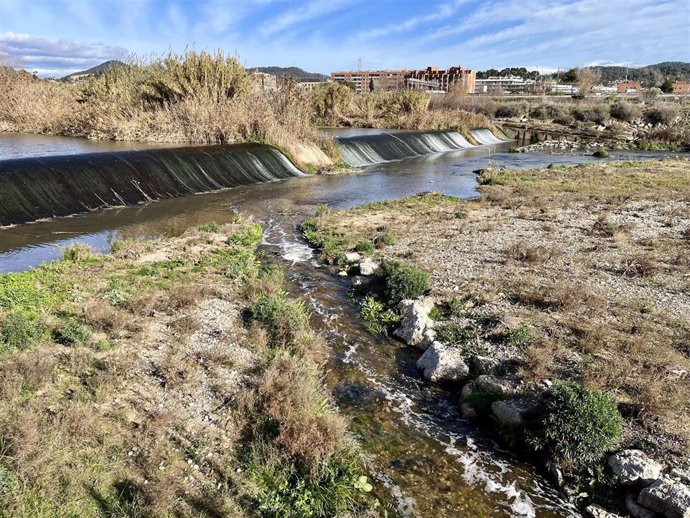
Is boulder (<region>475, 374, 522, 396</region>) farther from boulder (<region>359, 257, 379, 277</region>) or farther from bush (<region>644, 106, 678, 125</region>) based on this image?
bush (<region>644, 106, 678, 125</region>)

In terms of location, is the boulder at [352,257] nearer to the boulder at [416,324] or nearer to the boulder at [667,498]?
the boulder at [416,324]

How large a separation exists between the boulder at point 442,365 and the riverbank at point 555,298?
0.12ft

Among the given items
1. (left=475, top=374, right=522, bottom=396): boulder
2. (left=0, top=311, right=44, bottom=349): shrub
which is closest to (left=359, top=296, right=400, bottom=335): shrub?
(left=475, top=374, right=522, bottom=396): boulder

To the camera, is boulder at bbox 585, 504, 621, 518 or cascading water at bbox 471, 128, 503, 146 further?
cascading water at bbox 471, 128, 503, 146

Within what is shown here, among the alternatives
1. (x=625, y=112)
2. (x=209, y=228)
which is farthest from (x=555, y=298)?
(x=625, y=112)

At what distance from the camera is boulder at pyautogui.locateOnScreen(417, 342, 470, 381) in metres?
8.29

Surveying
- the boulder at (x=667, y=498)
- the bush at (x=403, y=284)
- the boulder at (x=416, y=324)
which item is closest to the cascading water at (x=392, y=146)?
the bush at (x=403, y=284)

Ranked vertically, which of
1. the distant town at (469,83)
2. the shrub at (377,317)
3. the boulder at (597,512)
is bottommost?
the boulder at (597,512)

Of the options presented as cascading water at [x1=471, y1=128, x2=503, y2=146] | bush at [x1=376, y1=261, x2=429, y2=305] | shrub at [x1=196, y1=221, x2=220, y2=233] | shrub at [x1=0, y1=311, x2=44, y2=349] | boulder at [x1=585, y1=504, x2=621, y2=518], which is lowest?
boulder at [x1=585, y1=504, x2=621, y2=518]

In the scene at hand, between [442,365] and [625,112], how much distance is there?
249 ft

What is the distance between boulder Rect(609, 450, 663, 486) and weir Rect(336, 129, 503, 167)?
28.7 m

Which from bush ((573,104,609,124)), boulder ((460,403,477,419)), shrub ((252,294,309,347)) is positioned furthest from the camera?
bush ((573,104,609,124))

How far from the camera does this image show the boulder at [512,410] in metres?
6.93

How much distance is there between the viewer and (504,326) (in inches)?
372
